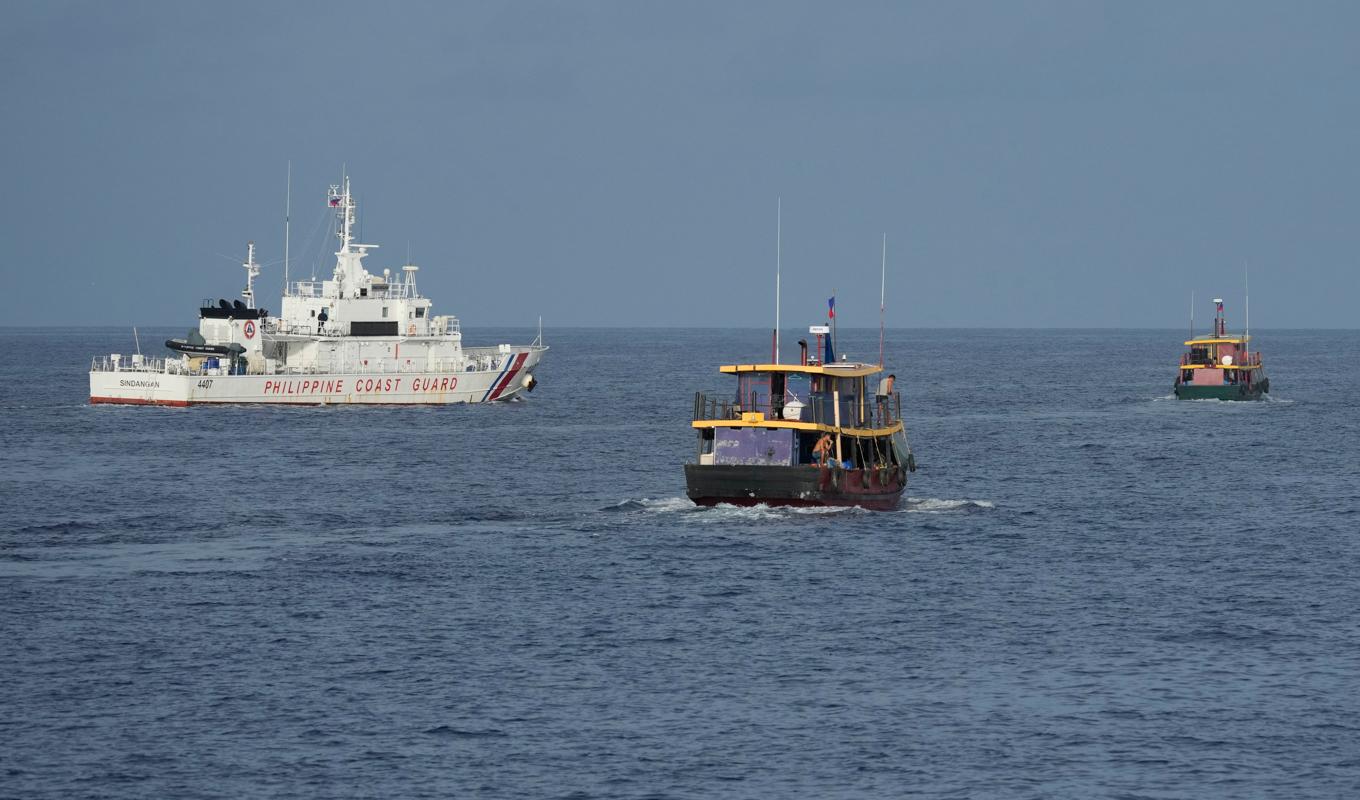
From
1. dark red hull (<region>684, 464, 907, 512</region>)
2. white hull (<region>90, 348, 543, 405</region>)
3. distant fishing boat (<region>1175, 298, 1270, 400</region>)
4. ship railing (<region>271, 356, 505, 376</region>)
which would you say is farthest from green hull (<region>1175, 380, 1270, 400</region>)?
dark red hull (<region>684, 464, 907, 512</region>)

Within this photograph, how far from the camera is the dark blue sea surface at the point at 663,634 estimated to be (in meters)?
29.4

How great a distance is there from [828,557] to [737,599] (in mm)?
6059

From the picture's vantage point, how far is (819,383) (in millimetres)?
53906

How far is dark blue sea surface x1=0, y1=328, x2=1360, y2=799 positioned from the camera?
96.3ft

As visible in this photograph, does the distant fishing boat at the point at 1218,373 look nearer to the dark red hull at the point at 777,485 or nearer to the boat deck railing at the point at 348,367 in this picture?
the boat deck railing at the point at 348,367

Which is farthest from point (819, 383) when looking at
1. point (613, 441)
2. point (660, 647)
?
point (613, 441)

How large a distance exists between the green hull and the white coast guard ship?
41134mm

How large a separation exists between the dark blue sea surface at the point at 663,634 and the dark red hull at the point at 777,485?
60 cm

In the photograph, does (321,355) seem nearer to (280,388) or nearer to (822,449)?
(280,388)

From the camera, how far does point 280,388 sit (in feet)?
339

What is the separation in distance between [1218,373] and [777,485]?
65835mm

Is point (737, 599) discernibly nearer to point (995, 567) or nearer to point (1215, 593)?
point (995, 567)

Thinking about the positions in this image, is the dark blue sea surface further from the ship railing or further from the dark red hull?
the ship railing

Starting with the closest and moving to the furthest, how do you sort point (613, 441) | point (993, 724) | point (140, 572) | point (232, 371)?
point (993, 724) → point (140, 572) → point (613, 441) → point (232, 371)
